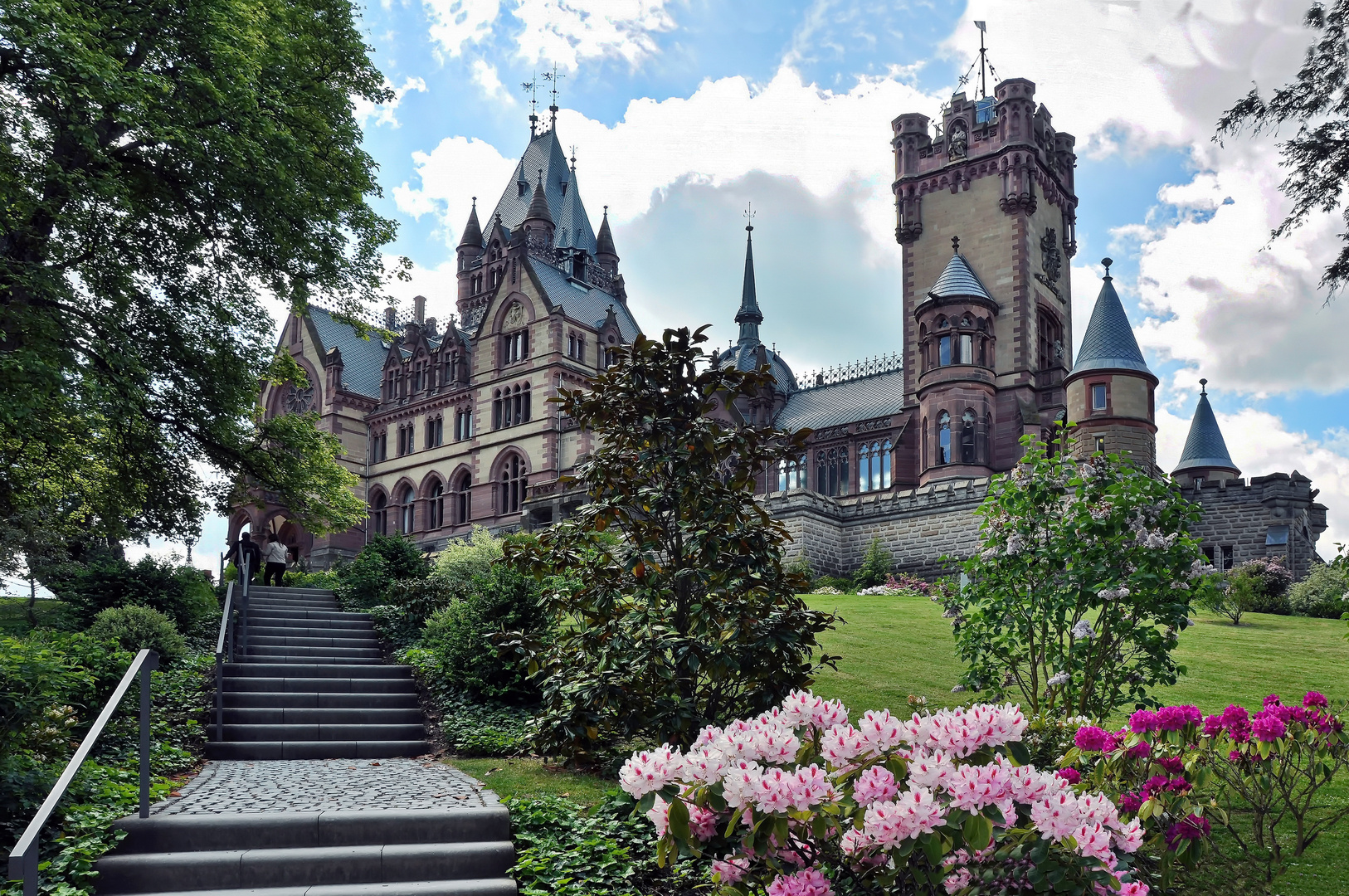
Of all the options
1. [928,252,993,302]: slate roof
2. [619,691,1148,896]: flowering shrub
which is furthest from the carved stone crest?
[619,691,1148,896]: flowering shrub

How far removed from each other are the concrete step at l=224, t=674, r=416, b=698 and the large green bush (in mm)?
22343

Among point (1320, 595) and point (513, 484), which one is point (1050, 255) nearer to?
point (1320, 595)

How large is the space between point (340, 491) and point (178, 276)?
16.0 ft

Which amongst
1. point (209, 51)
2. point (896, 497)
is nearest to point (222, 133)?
point (209, 51)

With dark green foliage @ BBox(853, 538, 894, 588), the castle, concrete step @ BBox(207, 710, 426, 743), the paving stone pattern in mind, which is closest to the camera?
the paving stone pattern

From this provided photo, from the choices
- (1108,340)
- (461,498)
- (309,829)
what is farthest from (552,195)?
(309,829)

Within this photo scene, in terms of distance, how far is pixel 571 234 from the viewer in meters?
58.2

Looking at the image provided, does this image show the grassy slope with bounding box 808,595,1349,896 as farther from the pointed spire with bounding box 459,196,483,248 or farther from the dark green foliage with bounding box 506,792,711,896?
the pointed spire with bounding box 459,196,483,248

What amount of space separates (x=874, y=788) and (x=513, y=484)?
147 feet

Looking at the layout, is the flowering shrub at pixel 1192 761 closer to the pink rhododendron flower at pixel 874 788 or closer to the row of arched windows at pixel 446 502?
the pink rhododendron flower at pixel 874 788

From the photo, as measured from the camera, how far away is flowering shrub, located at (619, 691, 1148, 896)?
4504 millimetres

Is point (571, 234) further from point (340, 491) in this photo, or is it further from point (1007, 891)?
point (1007, 891)

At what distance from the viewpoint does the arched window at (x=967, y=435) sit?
38.6 m

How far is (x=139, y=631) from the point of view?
15.0 meters
